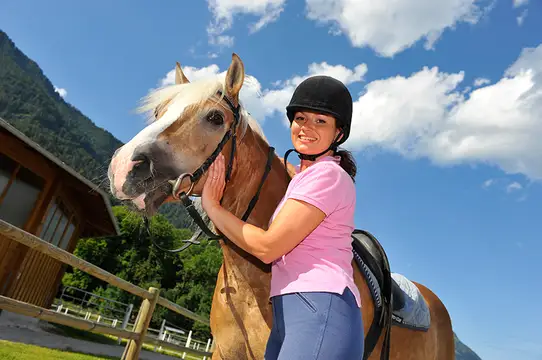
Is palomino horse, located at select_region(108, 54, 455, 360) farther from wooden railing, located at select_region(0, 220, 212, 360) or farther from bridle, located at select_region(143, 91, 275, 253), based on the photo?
wooden railing, located at select_region(0, 220, 212, 360)

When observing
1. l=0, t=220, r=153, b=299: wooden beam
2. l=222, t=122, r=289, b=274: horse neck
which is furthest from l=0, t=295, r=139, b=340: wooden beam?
l=222, t=122, r=289, b=274: horse neck

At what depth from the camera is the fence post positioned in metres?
4.75

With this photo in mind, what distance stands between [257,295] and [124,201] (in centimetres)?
85

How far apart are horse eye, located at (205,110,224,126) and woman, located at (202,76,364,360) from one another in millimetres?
545

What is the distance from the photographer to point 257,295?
2033 millimetres

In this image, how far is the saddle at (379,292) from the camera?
2.34 m

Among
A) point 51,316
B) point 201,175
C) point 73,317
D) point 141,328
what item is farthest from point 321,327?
point 141,328

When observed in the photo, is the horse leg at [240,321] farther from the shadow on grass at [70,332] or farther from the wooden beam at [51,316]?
the shadow on grass at [70,332]

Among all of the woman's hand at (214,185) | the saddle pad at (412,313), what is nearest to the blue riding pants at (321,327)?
the woman's hand at (214,185)

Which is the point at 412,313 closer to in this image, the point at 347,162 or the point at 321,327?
the point at 347,162

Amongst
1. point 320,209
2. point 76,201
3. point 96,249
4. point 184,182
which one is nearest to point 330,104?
point 320,209

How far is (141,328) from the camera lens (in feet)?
16.1

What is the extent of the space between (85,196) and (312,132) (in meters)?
14.6

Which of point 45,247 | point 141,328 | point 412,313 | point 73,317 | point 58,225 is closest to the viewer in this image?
point 412,313
